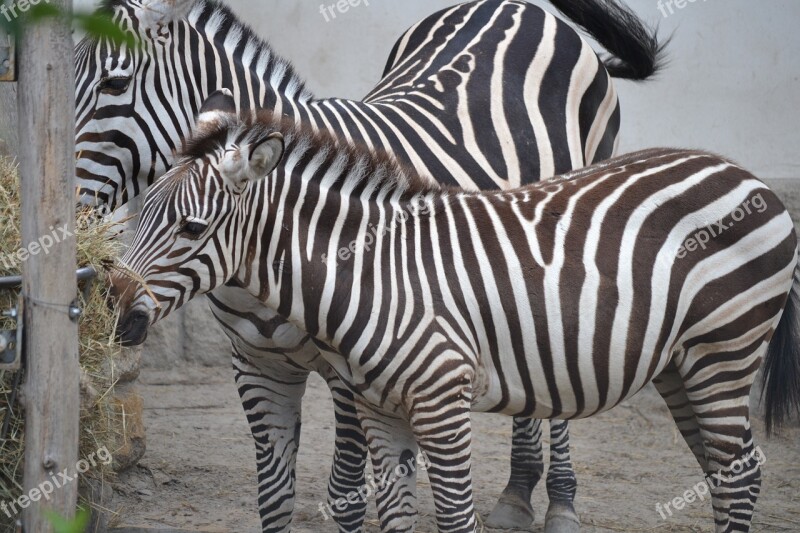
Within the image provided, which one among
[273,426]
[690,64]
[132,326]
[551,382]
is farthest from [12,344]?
[690,64]

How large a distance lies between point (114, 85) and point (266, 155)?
1.19 m

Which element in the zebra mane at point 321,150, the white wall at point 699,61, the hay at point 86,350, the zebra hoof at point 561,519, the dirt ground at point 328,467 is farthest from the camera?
the white wall at point 699,61

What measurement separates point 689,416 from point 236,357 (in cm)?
200

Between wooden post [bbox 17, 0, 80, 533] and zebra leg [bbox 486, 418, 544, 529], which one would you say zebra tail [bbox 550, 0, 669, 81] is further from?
wooden post [bbox 17, 0, 80, 533]

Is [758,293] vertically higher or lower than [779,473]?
A: higher

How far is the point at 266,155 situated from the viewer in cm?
320

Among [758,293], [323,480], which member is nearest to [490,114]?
[758,293]

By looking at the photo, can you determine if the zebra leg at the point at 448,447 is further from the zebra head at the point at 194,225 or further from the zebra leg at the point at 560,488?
the zebra leg at the point at 560,488

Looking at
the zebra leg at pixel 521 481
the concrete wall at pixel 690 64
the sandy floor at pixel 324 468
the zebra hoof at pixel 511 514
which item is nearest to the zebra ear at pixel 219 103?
the sandy floor at pixel 324 468

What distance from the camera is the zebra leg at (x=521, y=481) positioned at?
5.00m

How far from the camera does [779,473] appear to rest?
18.9 ft

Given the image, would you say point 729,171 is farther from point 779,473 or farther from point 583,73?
point 779,473

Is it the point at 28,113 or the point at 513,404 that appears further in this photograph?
the point at 513,404

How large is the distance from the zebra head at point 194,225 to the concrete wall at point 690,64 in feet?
11.2
